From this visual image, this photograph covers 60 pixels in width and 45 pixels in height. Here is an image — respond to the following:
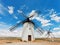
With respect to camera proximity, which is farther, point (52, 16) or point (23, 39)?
point (52, 16)

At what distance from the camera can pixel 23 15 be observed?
26.5 metres

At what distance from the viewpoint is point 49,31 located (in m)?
29.9

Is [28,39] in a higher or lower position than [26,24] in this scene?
lower

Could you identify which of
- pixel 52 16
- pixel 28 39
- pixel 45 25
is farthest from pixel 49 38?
pixel 28 39

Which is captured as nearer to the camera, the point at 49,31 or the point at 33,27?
the point at 33,27

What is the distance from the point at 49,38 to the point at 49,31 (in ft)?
11.4

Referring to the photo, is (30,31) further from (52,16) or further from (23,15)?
(52,16)

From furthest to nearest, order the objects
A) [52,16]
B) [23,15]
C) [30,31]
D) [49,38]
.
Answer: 1. [49,38]
2. [52,16]
3. [23,15]
4. [30,31]

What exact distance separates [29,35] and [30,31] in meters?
0.62

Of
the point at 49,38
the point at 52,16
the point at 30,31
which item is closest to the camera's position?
the point at 30,31

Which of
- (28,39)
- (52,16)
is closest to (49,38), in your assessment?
(52,16)

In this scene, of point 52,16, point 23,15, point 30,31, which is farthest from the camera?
point 52,16

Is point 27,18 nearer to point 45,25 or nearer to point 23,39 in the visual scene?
point 23,39

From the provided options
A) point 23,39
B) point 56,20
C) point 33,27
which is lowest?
point 23,39
